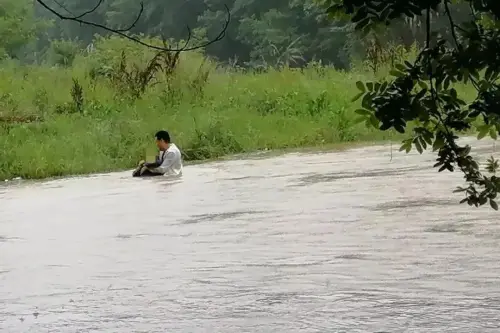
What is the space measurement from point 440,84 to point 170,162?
46.3 feet

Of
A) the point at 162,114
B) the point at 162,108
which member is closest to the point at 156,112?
the point at 162,114

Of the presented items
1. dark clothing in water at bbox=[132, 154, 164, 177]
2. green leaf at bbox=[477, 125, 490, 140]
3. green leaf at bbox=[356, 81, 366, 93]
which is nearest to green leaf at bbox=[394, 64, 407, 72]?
green leaf at bbox=[356, 81, 366, 93]

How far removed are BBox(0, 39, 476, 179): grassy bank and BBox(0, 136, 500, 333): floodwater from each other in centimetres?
462

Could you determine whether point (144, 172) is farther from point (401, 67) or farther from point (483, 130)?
point (401, 67)

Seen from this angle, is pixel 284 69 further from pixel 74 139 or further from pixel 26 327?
pixel 26 327

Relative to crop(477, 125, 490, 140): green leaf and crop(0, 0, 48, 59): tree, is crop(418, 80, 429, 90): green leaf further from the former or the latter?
crop(0, 0, 48, 59): tree

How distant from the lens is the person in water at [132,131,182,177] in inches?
678

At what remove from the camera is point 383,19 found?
3074 millimetres

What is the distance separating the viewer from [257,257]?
9727mm

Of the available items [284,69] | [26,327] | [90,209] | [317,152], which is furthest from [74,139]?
[26,327]

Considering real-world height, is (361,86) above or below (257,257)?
above

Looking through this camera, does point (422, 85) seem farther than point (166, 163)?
No

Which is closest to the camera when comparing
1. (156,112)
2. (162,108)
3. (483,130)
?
(483,130)

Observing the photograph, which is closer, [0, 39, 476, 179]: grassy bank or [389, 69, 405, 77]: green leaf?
[389, 69, 405, 77]: green leaf
